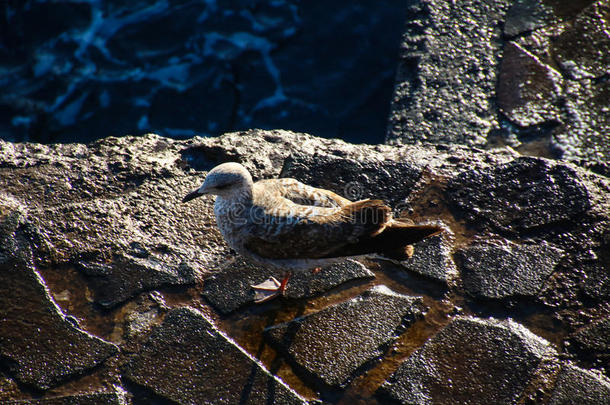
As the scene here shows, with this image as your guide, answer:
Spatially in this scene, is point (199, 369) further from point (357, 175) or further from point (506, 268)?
point (506, 268)

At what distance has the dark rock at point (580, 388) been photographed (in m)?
3.79

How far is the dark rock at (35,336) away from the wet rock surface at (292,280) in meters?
0.01

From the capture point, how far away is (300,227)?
13.6 feet

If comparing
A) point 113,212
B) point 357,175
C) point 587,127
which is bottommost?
point 113,212

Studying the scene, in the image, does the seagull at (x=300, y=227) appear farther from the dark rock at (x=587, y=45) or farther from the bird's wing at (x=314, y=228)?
the dark rock at (x=587, y=45)

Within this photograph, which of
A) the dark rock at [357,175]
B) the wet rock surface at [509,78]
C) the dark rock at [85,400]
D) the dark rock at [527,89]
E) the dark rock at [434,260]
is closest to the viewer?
the dark rock at [85,400]

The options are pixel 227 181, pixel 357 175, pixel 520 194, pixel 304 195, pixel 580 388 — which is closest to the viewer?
pixel 580 388

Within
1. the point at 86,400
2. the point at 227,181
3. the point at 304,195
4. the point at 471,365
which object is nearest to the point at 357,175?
the point at 304,195

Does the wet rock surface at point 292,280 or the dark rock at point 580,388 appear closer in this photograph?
the dark rock at point 580,388

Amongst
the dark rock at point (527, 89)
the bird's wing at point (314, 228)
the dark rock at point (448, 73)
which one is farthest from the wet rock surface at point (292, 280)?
the dark rock at point (527, 89)

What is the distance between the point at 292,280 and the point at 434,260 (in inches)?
50.0

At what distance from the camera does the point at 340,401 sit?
3803 mm

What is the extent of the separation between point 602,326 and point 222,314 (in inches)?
120

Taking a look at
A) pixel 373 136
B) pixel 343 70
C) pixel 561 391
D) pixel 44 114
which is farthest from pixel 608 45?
pixel 44 114
